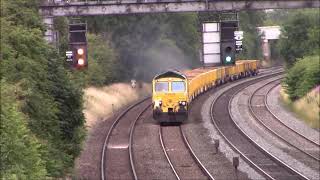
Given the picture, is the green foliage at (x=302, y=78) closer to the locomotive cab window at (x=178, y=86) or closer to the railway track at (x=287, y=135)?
the railway track at (x=287, y=135)

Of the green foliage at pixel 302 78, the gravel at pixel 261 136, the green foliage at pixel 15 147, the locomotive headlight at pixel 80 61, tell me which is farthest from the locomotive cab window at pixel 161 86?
the green foliage at pixel 15 147

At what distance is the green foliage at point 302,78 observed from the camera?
4121 centimetres

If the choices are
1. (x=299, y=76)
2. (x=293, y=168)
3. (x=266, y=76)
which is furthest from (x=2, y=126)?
(x=266, y=76)

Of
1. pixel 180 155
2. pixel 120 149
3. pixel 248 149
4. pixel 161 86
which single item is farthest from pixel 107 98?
pixel 180 155

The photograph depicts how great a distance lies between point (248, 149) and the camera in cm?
2708

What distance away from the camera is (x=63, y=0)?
85.9 ft

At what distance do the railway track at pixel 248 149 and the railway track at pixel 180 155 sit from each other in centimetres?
192

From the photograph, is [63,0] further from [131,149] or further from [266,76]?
[266,76]

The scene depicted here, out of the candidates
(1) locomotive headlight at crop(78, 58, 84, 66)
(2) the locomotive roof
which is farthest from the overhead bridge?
(2) the locomotive roof

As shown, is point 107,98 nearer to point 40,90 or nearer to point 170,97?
point 170,97

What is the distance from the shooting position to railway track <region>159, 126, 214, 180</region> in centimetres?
2219

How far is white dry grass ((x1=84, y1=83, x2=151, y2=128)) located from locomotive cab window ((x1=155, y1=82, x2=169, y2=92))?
399 centimetres

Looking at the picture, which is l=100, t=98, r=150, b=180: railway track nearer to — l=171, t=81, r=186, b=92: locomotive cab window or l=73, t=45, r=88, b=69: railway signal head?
l=171, t=81, r=186, b=92: locomotive cab window

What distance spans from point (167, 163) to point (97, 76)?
2713 cm
